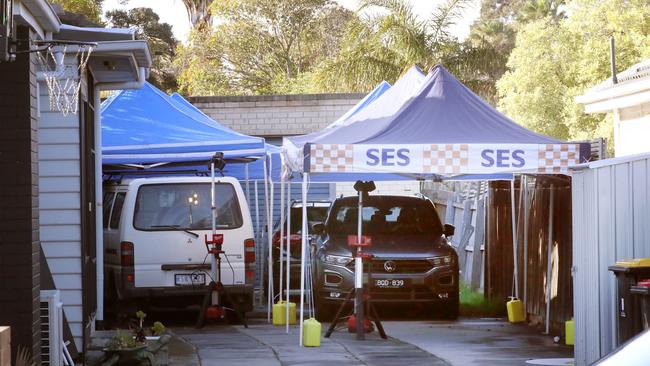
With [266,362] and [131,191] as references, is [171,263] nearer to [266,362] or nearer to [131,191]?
[131,191]

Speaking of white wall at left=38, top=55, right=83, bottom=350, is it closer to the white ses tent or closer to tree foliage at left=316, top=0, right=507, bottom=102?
the white ses tent

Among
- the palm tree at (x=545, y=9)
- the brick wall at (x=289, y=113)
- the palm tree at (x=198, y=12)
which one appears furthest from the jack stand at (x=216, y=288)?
the palm tree at (x=545, y=9)

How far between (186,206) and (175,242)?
527 millimetres

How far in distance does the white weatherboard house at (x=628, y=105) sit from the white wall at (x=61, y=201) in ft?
33.8

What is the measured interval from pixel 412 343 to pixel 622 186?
4.27 meters

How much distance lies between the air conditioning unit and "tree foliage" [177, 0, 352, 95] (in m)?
37.9

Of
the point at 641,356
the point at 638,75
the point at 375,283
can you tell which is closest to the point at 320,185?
the point at 638,75

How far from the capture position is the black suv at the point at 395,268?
53.5 ft

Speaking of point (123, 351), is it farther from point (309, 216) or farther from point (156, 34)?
point (156, 34)

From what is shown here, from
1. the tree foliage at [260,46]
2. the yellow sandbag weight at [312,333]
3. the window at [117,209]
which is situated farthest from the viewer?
the tree foliage at [260,46]

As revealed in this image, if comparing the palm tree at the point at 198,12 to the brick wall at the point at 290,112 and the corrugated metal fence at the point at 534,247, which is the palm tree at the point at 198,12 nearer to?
the brick wall at the point at 290,112

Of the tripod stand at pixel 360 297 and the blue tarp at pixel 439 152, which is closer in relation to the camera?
the blue tarp at pixel 439 152

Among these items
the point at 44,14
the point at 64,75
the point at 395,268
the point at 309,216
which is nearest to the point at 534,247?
the point at 395,268

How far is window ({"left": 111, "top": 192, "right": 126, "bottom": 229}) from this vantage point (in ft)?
54.2
